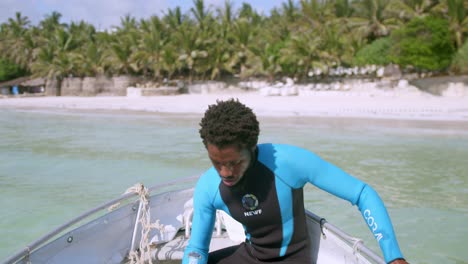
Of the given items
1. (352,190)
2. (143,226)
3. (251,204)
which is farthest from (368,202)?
(143,226)

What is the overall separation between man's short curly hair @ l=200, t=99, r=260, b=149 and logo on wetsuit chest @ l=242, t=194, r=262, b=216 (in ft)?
0.85

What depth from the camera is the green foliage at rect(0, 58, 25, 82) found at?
48.1 metres

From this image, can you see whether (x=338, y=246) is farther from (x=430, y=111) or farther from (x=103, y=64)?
(x=103, y=64)

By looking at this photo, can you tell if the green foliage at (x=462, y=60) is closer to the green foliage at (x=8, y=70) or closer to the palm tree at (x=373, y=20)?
the palm tree at (x=373, y=20)

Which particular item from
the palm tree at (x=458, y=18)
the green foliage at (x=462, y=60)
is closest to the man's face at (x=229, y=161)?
the green foliage at (x=462, y=60)

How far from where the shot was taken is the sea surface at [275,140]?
6355 millimetres

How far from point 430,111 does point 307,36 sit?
15317mm

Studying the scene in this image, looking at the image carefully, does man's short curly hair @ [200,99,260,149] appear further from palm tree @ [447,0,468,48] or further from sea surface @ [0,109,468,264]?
palm tree @ [447,0,468,48]

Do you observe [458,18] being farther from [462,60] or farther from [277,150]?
[277,150]

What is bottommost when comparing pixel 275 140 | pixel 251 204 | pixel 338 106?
pixel 275 140

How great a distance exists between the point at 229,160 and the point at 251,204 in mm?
316

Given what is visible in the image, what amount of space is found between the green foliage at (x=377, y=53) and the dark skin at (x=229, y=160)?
26.5m

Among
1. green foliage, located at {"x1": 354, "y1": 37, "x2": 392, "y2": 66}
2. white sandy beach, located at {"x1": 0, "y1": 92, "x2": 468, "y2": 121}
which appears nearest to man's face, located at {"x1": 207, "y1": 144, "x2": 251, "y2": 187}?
white sandy beach, located at {"x1": 0, "y1": 92, "x2": 468, "y2": 121}

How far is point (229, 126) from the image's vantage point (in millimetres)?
2172
